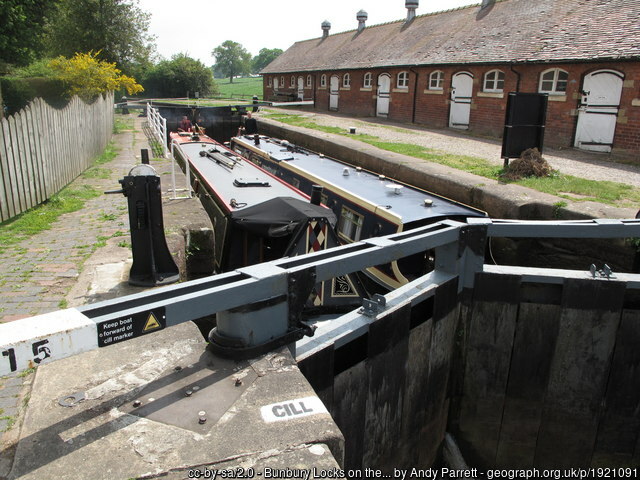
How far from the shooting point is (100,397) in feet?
7.68

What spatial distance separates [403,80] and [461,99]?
13.9ft

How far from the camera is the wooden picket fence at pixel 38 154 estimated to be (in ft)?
23.6

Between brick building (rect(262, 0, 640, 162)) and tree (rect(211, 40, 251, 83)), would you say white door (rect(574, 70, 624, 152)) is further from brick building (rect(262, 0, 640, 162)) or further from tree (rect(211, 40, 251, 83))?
tree (rect(211, 40, 251, 83))

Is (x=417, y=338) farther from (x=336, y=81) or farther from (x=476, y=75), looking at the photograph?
(x=336, y=81)

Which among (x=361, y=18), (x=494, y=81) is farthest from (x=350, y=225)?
(x=361, y=18)

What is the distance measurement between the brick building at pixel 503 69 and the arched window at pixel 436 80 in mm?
41

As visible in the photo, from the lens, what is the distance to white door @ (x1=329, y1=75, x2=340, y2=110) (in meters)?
28.8

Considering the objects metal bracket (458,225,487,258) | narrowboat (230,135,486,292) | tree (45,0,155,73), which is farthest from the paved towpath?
tree (45,0,155,73)

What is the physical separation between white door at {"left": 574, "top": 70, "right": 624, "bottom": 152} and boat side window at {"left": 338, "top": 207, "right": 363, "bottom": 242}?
31.4 ft

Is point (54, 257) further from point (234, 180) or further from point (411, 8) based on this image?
point (411, 8)

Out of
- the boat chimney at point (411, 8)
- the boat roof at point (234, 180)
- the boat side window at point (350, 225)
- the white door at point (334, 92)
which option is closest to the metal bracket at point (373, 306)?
the boat roof at point (234, 180)

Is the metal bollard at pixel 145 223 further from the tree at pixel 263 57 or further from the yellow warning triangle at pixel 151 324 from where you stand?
the tree at pixel 263 57

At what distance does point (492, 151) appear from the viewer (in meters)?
13.2

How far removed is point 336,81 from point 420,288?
26753 mm
